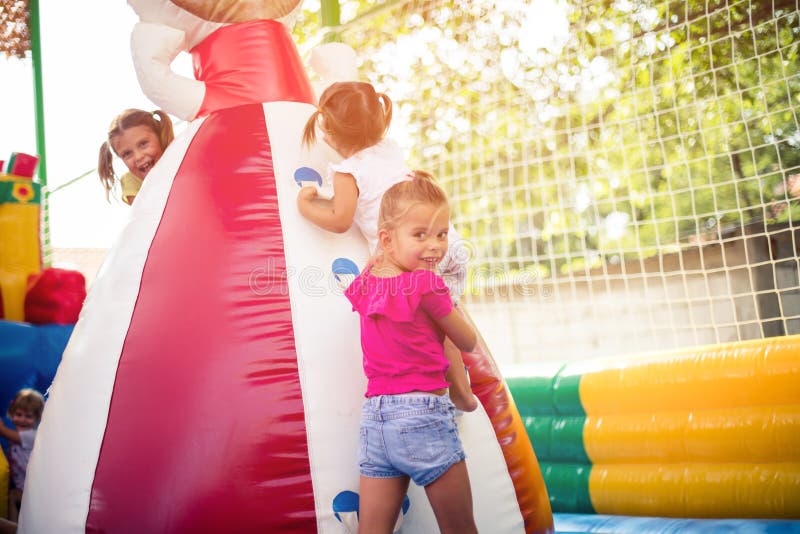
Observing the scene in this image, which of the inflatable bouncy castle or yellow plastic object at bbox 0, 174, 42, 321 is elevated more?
yellow plastic object at bbox 0, 174, 42, 321

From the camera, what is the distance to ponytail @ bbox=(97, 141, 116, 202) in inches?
93.7

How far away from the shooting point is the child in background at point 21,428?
279 centimetres

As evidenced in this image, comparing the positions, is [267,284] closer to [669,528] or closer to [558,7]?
[669,528]

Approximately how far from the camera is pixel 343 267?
1.82m

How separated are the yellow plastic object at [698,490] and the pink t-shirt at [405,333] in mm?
1416

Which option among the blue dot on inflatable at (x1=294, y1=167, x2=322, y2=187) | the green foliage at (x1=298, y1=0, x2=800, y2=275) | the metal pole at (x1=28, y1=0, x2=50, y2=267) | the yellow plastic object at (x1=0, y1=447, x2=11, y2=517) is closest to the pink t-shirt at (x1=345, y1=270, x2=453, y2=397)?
the blue dot on inflatable at (x1=294, y1=167, x2=322, y2=187)

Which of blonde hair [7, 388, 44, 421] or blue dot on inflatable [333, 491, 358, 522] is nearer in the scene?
blue dot on inflatable [333, 491, 358, 522]

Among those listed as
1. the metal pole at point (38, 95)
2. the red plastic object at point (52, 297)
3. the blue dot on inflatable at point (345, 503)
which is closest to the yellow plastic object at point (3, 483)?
the red plastic object at point (52, 297)

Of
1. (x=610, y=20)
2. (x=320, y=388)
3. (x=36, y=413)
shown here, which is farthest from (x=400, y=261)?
(x=610, y=20)

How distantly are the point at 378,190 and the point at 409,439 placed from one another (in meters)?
0.62

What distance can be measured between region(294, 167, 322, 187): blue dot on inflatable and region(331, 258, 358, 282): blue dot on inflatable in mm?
242

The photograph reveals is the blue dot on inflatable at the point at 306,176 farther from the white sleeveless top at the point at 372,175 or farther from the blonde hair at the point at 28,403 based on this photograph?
the blonde hair at the point at 28,403

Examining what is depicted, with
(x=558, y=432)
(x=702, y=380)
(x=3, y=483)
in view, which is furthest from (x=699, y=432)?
(x=3, y=483)

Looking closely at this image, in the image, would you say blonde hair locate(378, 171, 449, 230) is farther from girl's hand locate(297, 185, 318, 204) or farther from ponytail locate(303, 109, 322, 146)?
ponytail locate(303, 109, 322, 146)
